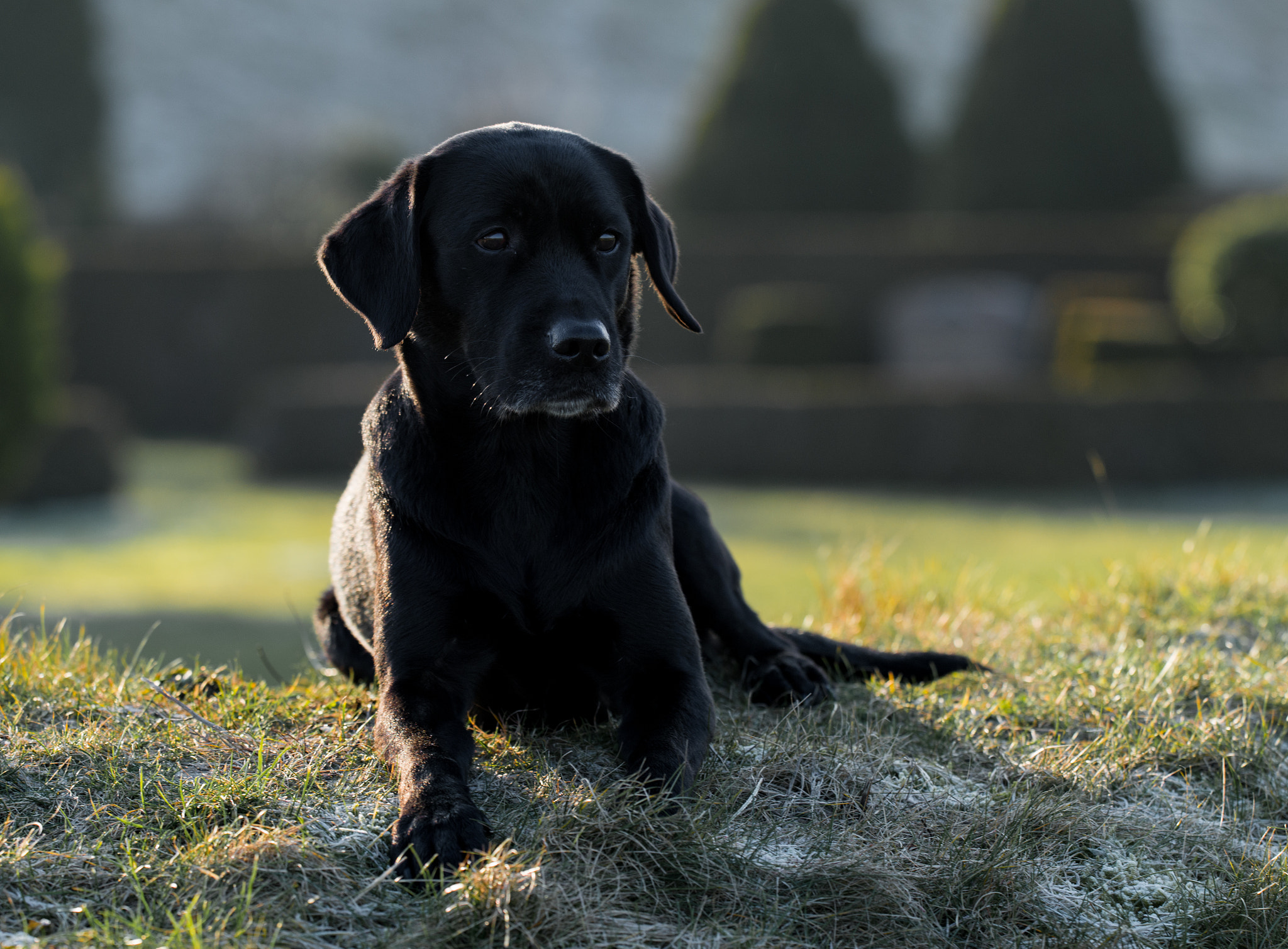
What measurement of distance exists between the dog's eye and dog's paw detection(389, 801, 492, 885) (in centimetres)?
134

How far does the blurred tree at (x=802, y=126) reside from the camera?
76.7 ft

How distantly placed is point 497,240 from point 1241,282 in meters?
15.8

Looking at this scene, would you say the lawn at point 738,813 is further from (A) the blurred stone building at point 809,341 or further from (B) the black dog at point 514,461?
(A) the blurred stone building at point 809,341

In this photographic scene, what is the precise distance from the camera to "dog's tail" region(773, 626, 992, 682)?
3877mm

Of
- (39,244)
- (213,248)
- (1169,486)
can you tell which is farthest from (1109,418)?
(213,248)

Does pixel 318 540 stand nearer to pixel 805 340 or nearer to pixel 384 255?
pixel 384 255

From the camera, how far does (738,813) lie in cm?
275

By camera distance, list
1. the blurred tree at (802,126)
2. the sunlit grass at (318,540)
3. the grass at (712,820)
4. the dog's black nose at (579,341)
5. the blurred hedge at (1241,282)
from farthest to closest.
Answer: the blurred tree at (802,126) < the blurred hedge at (1241,282) < the sunlit grass at (318,540) < the dog's black nose at (579,341) < the grass at (712,820)

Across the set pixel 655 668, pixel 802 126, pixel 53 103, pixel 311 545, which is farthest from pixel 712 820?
pixel 53 103

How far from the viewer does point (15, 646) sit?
12.3 ft

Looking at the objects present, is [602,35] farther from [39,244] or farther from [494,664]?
[494,664]

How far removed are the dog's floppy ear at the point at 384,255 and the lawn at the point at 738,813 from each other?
41.8 inches

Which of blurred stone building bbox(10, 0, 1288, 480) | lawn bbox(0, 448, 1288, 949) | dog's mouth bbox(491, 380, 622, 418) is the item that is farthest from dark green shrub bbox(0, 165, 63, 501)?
dog's mouth bbox(491, 380, 622, 418)

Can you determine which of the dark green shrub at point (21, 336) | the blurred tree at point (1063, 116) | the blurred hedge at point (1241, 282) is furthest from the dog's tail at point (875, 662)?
the blurred tree at point (1063, 116)
